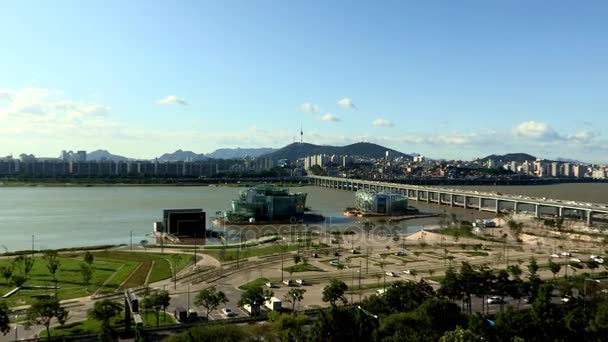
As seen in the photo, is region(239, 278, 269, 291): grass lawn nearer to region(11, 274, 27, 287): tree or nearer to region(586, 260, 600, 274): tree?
region(11, 274, 27, 287): tree

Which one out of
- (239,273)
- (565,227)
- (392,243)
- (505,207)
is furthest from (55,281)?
(505,207)

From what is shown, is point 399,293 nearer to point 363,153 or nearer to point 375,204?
point 375,204

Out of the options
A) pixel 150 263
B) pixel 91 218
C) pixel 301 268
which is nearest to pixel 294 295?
pixel 301 268

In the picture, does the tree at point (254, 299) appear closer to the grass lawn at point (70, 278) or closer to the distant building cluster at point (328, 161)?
the grass lawn at point (70, 278)

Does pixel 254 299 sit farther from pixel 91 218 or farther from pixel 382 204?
pixel 382 204

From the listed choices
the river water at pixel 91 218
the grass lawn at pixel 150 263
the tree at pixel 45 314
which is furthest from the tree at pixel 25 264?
the tree at pixel 45 314
